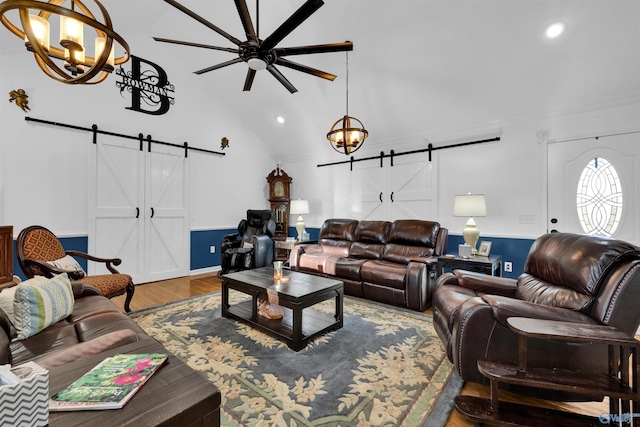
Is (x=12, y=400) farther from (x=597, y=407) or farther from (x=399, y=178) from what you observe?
(x=399, y=178)

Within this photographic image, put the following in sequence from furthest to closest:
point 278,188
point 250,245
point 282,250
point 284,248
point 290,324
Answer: point 278,188 < point 282,250 < point 284,248 < point 250,245 < point 290,324

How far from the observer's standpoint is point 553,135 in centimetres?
357

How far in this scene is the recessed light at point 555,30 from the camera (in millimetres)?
2762

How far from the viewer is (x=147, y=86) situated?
15.1ft

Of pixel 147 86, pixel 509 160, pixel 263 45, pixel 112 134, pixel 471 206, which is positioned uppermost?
pixel 147 86

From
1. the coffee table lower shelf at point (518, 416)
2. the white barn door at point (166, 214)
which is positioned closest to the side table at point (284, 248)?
the white barn door at point (166, 214)

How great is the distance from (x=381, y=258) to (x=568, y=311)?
8.10ft

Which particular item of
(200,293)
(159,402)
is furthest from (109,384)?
(200,293)

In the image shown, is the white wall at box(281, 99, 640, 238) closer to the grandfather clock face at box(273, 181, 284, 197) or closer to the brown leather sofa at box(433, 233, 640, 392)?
the brown leather sofa at box(433, 233, 640, 392)

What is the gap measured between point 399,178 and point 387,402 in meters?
3.68

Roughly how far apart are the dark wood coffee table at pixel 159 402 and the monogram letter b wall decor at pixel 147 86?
456cm

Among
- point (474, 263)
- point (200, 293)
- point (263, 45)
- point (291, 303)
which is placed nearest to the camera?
point (263, 45)

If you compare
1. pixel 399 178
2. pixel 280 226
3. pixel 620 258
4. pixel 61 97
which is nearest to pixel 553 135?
pixel 399 178

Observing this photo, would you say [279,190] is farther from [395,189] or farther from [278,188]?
[395,189]
